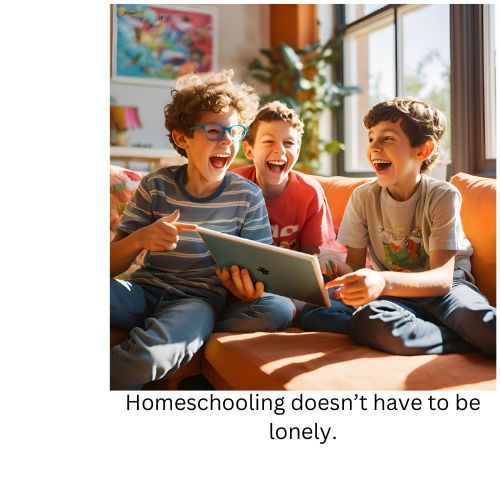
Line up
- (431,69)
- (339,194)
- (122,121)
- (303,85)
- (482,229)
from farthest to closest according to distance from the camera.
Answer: (122,121) < (303,85) < (431,69) < (339,194) < (482,229)

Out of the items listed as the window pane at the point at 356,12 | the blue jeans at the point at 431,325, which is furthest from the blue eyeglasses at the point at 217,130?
the window pane at the point at 356,12

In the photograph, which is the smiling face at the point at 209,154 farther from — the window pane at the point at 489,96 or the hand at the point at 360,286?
the window pane at the point at 489,96

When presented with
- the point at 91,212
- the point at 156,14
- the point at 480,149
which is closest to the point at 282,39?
the point at 156,14

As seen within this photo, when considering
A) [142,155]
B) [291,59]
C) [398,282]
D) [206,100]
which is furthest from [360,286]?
[291,59]

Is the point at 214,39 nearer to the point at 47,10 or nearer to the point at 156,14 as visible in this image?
the point at 156,14

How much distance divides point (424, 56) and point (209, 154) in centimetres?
210

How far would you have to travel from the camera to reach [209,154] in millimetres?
1255

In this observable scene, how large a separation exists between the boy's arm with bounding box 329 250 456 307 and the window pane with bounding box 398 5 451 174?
1.81m

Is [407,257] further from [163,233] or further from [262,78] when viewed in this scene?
[262,78]

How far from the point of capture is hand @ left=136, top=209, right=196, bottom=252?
1.15 m

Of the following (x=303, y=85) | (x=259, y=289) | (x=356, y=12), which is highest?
(x=356, y=12)

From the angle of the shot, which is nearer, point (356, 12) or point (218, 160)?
point (218, 160)

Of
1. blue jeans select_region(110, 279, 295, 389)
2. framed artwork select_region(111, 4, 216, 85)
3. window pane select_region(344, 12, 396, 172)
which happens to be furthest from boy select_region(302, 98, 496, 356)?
framed artwork select_region(111, 4, 216, 85)

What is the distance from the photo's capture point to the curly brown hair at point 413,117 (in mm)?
1249
